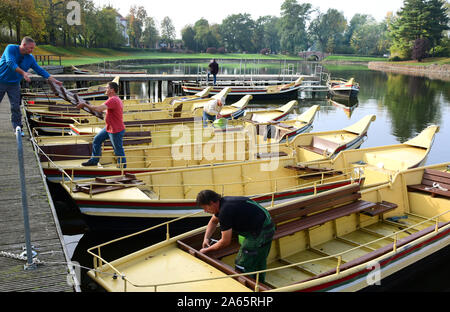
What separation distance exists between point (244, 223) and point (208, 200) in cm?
60

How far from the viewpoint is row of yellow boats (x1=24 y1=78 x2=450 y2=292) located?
584cm

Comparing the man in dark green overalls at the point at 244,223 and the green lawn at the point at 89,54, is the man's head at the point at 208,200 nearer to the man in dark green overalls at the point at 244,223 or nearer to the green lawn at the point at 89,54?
the man in dark green overalls at the point at 244,223

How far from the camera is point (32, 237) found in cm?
654

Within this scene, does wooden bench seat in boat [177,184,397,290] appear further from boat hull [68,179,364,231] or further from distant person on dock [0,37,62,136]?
distant person on dock [0,37,62,136]

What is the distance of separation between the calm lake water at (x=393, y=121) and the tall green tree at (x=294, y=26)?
6906 centimetres

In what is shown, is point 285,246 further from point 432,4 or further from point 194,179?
point 432,4

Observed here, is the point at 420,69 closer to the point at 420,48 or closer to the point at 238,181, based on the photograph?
the point at 420,48

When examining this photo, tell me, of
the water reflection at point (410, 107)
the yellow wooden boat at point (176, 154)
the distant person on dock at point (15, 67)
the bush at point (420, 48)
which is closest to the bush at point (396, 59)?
the bush at point (420, 48)

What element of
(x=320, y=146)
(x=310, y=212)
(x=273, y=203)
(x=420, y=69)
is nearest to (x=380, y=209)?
(x=310, y=212)

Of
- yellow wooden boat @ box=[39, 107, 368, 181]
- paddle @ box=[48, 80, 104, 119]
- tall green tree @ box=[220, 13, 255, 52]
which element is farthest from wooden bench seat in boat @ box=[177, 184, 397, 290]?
tall green tree @ box=[220, 13, 255, 52]

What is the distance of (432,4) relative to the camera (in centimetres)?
8212

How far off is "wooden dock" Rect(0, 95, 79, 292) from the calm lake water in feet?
6.45
